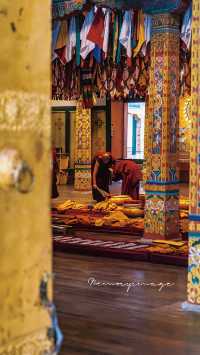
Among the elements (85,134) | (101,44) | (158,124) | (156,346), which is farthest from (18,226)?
(85,134)

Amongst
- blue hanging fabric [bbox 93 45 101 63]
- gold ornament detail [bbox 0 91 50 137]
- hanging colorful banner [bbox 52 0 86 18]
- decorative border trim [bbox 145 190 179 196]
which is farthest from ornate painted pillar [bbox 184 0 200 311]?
blue hanging fabric [bbox 93 45 101 63]

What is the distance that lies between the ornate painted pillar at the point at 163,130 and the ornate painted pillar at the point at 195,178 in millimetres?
3192

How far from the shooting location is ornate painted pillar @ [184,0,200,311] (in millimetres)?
5578

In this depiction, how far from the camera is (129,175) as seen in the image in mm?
13430

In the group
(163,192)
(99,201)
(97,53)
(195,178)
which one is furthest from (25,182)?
(99,201)

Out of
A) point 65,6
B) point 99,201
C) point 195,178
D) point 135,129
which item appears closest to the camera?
point 195,178

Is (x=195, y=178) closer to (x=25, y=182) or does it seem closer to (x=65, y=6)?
(x=25, y=182)

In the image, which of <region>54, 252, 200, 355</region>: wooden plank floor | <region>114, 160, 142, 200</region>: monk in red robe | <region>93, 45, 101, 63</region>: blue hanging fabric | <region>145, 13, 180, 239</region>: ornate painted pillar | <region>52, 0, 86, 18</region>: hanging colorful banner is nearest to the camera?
<region>54, 252, 200, 355</region>: wooden plank floor

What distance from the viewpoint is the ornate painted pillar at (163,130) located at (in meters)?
8.82

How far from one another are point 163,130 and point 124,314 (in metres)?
3.86

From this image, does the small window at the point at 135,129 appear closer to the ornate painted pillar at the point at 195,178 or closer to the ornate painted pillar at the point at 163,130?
the ornate painted pillar at the point at 163,130

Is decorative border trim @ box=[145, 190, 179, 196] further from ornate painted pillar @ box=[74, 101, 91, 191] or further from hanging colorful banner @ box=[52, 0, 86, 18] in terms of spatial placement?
ornate painted pillar @ box=[74, 101, 91, 191]

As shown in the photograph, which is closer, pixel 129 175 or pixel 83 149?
pixel 129 175

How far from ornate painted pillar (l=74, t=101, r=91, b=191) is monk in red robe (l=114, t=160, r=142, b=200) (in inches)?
165
